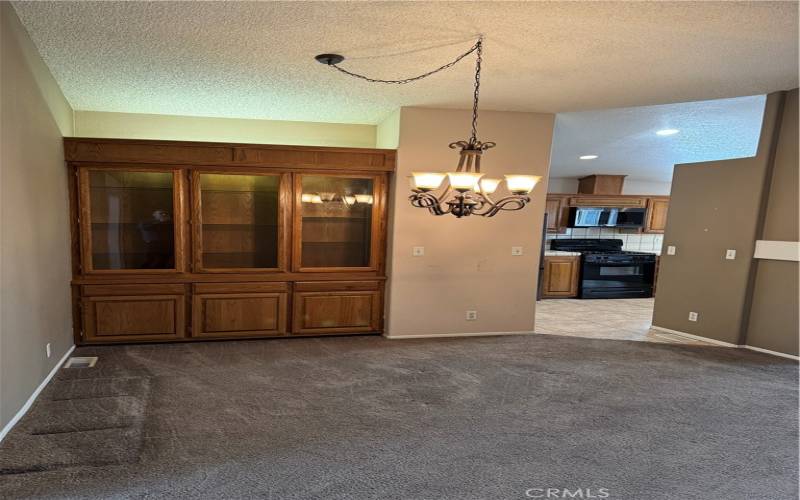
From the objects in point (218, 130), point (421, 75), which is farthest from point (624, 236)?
point (218, 130)

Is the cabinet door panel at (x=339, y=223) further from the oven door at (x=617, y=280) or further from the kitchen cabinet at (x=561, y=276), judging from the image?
the oven door at (x=617, y=280)

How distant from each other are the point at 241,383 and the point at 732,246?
4.97 meters

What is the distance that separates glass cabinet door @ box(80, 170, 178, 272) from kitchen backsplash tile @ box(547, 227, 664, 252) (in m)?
6.21

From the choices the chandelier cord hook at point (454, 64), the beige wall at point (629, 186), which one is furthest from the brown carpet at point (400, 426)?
the beige wall at point (629, 186)

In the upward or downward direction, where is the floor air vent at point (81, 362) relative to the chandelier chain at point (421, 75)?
A: downward

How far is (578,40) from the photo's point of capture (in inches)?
106

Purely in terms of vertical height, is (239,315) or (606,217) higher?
(606,217)

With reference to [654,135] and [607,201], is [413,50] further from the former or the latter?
[607,201]

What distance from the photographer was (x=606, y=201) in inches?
313

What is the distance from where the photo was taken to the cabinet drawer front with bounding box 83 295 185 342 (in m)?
4.07

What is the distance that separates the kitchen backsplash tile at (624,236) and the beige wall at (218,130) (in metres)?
4.61

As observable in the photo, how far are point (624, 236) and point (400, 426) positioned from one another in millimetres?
7288

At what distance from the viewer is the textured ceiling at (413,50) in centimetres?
237

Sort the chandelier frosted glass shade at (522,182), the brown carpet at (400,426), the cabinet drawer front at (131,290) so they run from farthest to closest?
the cabinet drawer front at (131,290) < the chandelier frosted glass shade at (522,182) < the brown carpet at (400,426)
